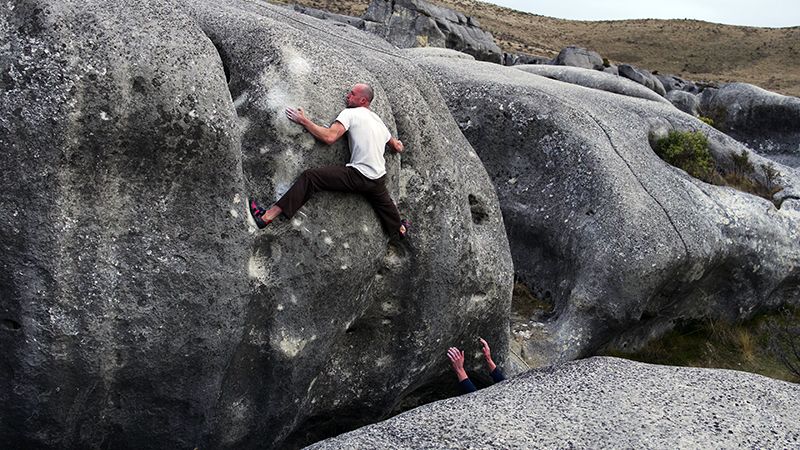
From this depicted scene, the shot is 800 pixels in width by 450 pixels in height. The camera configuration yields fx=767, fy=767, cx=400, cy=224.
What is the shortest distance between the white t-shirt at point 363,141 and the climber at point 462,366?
2678 millimetres

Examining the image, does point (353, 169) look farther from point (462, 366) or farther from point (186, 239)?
point (462, 366)

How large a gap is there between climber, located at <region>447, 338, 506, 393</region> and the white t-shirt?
2.68 metres

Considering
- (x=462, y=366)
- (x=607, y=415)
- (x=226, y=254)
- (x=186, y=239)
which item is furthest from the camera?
(x=462, y=366)

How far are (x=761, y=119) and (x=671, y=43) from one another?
76.1 meters

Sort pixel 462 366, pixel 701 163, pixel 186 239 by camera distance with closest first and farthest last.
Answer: pixel 186 239, pixel 462 366, pixel 701 163

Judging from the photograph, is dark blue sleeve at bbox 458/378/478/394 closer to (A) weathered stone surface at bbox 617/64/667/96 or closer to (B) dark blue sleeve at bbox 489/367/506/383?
(B) dark blue sleeve at bbox 489/367/506/383

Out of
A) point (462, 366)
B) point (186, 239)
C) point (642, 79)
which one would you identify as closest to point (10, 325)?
point (186, 239)

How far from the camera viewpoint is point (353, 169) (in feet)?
23.6

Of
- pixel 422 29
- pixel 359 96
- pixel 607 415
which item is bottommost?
pixel 422 29

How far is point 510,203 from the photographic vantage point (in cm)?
1281

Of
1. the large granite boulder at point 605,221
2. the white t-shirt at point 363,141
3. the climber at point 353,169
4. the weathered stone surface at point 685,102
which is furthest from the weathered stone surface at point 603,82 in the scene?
the white t-shirt at point 363,141

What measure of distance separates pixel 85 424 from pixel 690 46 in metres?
94.4

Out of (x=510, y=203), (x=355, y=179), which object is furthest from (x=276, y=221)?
(x=510, y=203)

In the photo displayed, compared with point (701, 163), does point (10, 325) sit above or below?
below
